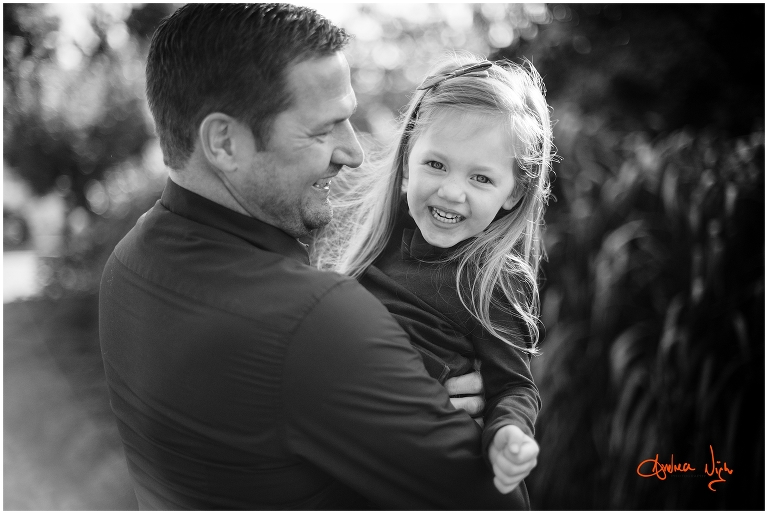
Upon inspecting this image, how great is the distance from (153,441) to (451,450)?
2.15ft

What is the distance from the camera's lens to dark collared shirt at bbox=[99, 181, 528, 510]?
117 cm

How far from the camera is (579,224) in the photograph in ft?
11.9

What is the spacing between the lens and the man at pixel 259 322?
1176 mm

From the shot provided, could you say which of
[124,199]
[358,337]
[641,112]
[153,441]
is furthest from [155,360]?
[641,112]

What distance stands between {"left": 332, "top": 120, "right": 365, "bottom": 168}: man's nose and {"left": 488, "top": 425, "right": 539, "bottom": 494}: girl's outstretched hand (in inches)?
27.3

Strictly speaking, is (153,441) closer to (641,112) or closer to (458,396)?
(458,396)

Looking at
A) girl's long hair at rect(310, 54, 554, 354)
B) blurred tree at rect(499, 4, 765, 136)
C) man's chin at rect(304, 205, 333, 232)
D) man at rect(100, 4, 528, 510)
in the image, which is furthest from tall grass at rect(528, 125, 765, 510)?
blurred tree at rect(499, 4, 765, 136)

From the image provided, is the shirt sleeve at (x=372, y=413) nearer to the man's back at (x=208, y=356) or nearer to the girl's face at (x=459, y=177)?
the man's back at (x=208, y=356)

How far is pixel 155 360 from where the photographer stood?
128cm

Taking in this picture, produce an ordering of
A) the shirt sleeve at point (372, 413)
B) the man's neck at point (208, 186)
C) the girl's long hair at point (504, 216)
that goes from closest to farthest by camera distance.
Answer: the shirt sleeve at point (372, 413) < the man's neck at point (208, 186) < the girl's long hair at point (504, 216)
